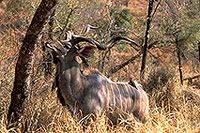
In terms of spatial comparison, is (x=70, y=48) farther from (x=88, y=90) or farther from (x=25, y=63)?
(x=25, y=63)

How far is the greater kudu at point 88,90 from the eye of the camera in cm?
348

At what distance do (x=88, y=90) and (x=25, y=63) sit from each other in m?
1.00

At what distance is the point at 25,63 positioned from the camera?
2.99 metres

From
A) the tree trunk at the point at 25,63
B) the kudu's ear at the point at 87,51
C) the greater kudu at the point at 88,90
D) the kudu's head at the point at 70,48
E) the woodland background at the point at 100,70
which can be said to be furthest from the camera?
the kudu's ear at the point at 87,51

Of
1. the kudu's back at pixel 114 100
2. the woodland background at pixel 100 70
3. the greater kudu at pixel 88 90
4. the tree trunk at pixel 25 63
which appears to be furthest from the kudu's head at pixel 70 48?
Answer: the tree trunk at pixel 25 63

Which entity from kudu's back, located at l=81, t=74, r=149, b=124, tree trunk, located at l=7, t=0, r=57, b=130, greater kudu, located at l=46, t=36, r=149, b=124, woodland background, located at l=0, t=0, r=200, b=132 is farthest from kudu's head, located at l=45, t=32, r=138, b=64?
tree trunk, located at l=7, t=0, r=57, b=130

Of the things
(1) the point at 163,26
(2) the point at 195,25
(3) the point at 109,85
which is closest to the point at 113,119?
(3) the point at 109,85

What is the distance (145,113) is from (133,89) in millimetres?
409

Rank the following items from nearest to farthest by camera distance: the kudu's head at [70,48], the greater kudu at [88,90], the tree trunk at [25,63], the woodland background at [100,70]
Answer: the tree trunk at [25,63], the woodland background at [100,70], the greater kudu at [88,90], the kudu's head at [70,48]

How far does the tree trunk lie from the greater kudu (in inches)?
23.5

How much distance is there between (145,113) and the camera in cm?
387

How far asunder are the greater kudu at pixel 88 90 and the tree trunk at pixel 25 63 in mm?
597

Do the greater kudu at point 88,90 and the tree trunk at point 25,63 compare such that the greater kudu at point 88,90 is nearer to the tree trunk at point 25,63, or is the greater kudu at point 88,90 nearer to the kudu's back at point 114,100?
the kudu's back at point 114,100

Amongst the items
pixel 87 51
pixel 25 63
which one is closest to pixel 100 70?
pixel 87 51
